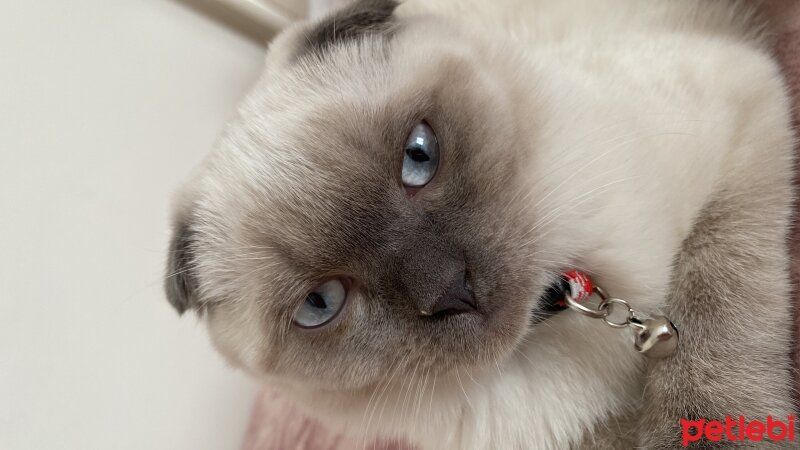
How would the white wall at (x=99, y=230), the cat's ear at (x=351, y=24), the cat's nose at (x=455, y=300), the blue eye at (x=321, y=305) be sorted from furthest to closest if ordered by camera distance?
the white wall at (x=99, y=230) → the cat's ear at (x=351, y=24) → the blue eye at (x=321, y=305) → the cat's nose at (x=455, y=300)

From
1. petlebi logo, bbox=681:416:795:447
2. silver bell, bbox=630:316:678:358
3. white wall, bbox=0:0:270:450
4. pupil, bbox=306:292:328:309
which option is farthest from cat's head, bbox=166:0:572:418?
white wall, bbox=0:0:270:450

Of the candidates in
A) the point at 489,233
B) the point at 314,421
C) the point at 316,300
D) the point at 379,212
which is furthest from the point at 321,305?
the point at 314,421

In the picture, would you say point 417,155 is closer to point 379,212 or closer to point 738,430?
point 379,212

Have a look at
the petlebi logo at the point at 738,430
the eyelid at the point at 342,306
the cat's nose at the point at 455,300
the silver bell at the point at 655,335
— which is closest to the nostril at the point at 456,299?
the cat's nose at the point at 455,300

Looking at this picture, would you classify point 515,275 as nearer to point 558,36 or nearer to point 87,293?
point 558,36

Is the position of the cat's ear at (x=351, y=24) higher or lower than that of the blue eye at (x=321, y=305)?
higher

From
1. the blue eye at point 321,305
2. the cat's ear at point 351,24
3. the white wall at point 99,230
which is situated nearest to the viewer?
the blue eye at point 321,305

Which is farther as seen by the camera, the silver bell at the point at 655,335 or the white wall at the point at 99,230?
the white wall at the point at 99,230

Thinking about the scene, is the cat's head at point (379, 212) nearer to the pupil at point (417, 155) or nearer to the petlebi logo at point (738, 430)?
the pupil at point (417, 155)
